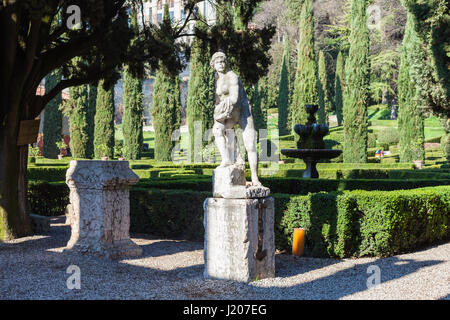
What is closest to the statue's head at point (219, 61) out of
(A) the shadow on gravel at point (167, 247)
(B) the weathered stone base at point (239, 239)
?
(B) the weathered stone base at point (239, 239)

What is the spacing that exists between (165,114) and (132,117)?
1.89 meters

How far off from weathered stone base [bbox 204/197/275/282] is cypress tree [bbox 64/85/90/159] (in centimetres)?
2107

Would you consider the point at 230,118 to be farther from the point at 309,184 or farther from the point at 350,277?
the point at 309,184

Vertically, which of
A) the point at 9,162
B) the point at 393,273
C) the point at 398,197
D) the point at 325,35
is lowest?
the point at 393,273

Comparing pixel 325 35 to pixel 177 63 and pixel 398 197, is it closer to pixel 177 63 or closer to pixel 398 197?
pixel 177 63

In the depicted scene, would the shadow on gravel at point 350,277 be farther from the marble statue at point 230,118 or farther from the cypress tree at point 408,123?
the cypress tree at point 408,123

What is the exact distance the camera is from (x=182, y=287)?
16.7 ft

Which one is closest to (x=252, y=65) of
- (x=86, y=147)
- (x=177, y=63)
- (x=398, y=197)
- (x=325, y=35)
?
(x=177, y=63)

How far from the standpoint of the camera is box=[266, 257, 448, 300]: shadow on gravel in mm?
4926

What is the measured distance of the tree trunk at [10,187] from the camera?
7789 millimetres

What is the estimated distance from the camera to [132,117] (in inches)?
1059

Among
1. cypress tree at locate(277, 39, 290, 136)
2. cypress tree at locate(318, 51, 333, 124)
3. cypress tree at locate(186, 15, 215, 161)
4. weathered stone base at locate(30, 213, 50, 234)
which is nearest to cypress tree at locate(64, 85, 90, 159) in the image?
cypress tree at locate(186, 15, 215, 161)

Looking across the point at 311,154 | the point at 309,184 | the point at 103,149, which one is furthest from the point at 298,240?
the point at 103,149
